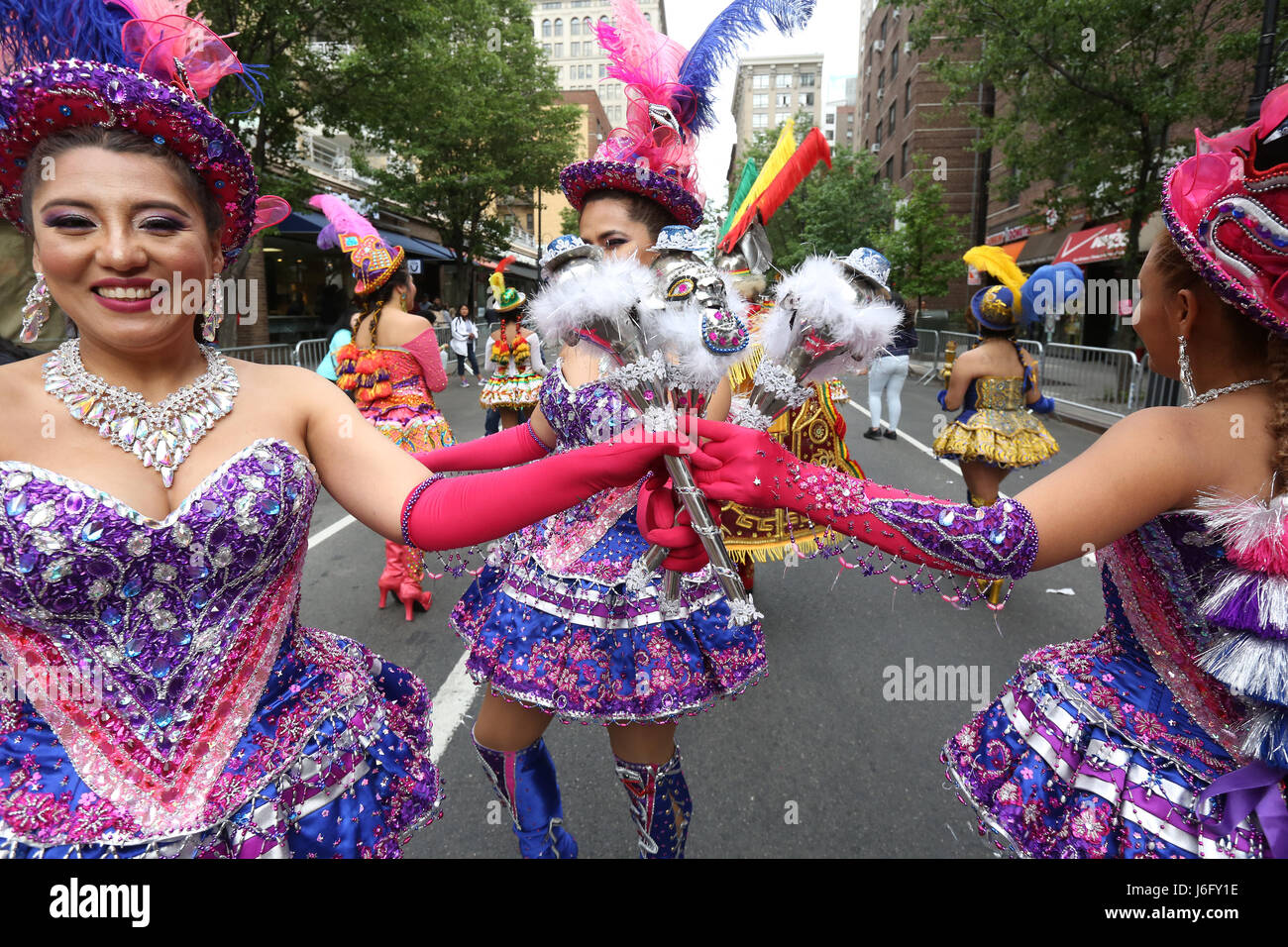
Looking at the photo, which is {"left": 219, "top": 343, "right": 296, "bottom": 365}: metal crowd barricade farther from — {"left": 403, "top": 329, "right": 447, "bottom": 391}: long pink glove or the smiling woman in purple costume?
the smiling woman in purple costume

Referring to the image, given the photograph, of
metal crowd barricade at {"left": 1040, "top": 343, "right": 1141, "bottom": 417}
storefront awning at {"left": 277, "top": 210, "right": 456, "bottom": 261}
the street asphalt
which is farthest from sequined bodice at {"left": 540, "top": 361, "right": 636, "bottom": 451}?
storefront awning at {"left": 277, "top": 210, "right": 456, "bottom": 261}

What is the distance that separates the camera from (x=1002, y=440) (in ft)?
16.9

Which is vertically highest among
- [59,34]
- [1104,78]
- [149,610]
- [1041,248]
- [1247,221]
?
[1104,78]

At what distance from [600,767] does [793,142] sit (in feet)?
14.8

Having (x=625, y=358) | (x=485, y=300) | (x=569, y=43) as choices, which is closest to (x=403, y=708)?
(x=625, y=358)

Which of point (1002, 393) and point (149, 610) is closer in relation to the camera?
point (149, 610)

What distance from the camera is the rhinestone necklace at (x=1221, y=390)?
1446mm

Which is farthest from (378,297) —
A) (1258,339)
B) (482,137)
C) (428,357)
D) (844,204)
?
(844,204)

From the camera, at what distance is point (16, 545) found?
124cm

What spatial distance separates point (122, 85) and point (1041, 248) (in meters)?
27.4

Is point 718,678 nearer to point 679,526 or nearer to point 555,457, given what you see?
point 679,526

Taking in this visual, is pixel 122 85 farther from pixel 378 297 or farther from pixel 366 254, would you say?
pixel 378 297

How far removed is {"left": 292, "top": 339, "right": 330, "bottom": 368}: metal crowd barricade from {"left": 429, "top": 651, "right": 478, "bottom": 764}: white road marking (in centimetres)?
1148

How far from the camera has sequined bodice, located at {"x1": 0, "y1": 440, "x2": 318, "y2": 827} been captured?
127 cm
